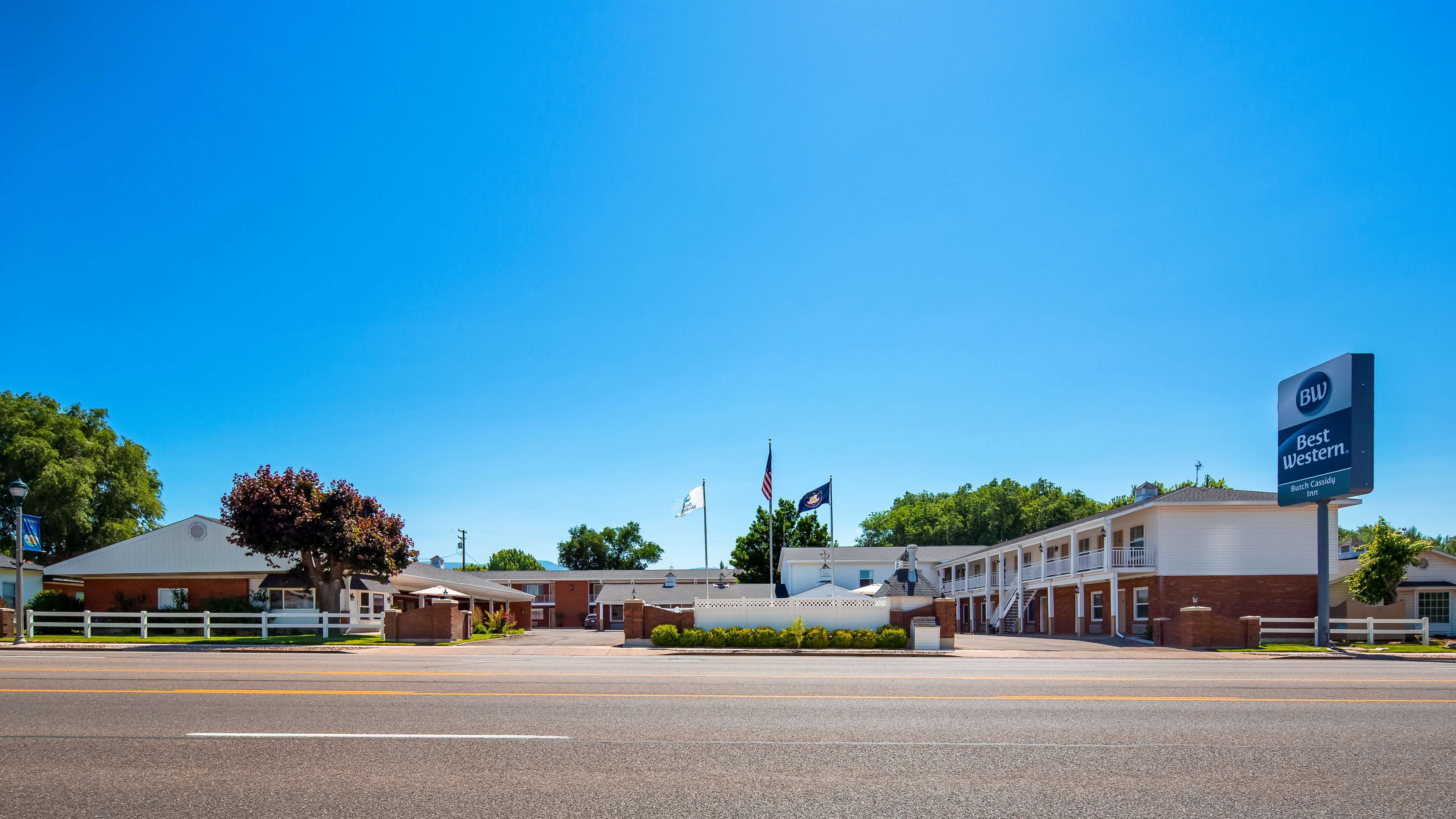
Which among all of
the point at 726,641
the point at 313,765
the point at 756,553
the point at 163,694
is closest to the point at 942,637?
the point at 726,641

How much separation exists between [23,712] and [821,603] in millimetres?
24671

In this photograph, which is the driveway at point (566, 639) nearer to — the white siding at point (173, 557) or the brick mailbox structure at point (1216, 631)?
the white siding at point (173, 557)

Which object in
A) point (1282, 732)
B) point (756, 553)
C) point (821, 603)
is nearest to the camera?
point (1282, 732)

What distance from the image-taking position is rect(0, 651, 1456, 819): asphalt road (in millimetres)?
5949

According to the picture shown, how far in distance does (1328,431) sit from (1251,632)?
21.1 feet

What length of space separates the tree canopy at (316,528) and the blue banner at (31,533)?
5343 mm

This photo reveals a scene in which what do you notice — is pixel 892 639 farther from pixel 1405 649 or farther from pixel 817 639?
pixel 1405 649

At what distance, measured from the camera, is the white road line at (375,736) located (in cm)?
801

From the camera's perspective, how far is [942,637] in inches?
1141

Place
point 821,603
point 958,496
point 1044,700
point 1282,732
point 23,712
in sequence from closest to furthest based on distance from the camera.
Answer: point 1282,732
point 23,712
point 1044,700
point 821,603
point 958,496

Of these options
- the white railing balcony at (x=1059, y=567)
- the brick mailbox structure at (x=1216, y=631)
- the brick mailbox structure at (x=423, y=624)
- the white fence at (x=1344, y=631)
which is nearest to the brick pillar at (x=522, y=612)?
the brick mailbox structure at (x=423, y=624)

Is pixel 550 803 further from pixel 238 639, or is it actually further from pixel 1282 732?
pixel 238 639

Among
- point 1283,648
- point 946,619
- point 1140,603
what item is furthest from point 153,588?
point 1283,648

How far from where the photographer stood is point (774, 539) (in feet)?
261
